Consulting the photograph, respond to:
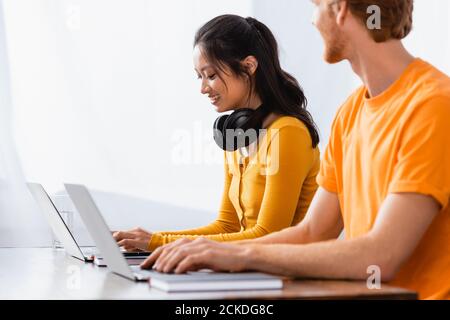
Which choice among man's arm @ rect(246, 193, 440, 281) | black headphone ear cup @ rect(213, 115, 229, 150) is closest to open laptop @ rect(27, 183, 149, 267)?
man's arm @ rect(246, 193, 440, 281)

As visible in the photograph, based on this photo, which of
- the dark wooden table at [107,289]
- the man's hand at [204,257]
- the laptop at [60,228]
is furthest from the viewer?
the laptop at [60,228]

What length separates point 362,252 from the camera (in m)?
1.27

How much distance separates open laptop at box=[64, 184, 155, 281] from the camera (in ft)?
4.30

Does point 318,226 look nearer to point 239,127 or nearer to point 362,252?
point 362,252

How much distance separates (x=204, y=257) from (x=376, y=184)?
394 mm

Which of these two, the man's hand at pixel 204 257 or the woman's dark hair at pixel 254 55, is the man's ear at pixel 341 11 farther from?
the woman's dark hair at pixel 254 55

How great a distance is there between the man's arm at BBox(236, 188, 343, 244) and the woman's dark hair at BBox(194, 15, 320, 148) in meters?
0.60

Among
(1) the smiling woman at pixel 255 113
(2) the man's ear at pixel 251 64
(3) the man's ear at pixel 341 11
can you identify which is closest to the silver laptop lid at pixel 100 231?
(3) the man's ear at pixel 341 11

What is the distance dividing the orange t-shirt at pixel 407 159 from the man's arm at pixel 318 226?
0.04 metres

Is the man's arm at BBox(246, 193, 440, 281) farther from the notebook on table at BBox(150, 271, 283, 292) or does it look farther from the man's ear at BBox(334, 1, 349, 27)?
the man's ear at BBox(334, 1, 349, 27)

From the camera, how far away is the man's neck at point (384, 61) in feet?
4.95

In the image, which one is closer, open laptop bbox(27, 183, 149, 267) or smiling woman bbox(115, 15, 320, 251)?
open laptop bbox(27, 183, 149, 267)
